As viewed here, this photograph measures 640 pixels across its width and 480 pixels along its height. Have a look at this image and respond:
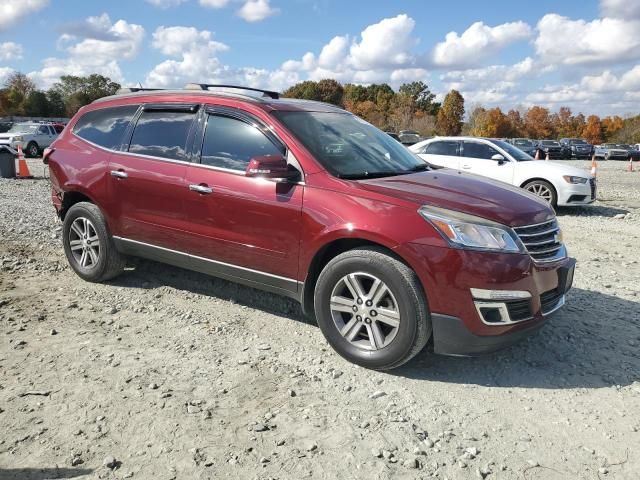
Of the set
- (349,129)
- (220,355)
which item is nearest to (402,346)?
(220,355)

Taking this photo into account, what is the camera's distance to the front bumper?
3373 mm

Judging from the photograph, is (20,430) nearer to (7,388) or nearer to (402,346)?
(7,388)

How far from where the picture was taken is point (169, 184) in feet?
15.1

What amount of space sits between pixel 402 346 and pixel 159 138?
9.31 ft

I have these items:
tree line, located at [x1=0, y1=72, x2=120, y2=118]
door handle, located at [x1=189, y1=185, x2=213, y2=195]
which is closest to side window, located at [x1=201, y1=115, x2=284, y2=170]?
door handle, located at [x1=189, y1=185, x2=213, y2=195]

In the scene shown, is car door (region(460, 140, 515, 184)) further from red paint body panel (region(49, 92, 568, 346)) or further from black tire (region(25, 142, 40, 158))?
black tire (region(25, 142, 40, 158))

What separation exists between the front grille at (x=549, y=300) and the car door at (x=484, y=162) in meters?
7.66

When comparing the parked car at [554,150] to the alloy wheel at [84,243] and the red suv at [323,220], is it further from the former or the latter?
the alloy wheel at [84,243]

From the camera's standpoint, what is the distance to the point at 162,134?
4836mm

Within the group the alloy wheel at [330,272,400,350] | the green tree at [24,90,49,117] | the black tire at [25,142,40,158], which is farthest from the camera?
the green tree at [24,90,49,117]

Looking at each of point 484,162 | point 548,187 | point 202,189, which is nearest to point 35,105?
point 484,162

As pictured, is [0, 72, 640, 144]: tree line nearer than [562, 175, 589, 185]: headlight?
No

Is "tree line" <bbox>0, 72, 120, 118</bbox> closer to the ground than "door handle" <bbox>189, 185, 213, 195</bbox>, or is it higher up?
higher up

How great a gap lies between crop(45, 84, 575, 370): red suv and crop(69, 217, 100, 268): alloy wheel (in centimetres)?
2
